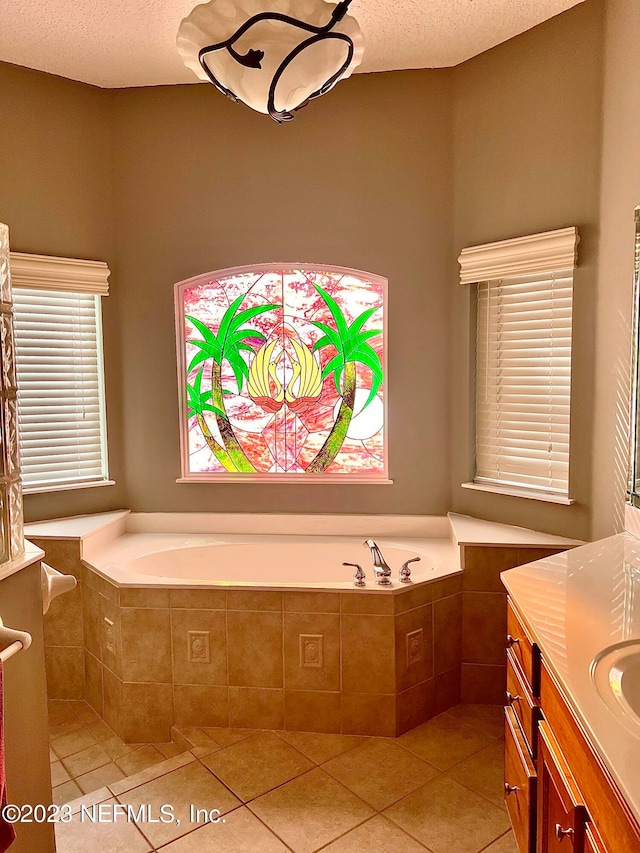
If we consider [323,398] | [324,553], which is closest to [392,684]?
[324,553]

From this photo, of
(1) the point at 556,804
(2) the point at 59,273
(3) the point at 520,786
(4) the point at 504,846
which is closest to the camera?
(1) the point at 556,804

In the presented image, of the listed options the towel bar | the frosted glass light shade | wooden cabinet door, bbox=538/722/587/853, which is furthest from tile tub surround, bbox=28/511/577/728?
the frosted glass light shade

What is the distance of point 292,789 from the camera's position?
7.70 feet

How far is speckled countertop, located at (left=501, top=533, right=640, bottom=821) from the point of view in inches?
43.0

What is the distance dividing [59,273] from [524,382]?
248 cm

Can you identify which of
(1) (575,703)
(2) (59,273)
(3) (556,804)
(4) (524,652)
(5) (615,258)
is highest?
(2) (59,273)

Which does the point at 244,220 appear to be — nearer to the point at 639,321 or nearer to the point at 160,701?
the point at 639,321

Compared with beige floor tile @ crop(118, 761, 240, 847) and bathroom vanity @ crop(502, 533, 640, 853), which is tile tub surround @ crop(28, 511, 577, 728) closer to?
beige floor tile @ crop(118, 761, 240, 847)

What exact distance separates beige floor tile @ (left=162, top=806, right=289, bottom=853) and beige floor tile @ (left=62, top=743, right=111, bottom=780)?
74 centimetres

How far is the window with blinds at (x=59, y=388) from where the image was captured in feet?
11.0

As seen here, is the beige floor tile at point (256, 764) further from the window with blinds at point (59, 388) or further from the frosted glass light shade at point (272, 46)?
the frosted glass light shade at point (272, 46)

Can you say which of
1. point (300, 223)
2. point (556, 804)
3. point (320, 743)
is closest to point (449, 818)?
point (320, 743)

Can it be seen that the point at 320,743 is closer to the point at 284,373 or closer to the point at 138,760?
the point at 138,760

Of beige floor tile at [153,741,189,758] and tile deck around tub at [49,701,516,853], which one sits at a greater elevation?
tile deck around tub at [49,701,516,853]
